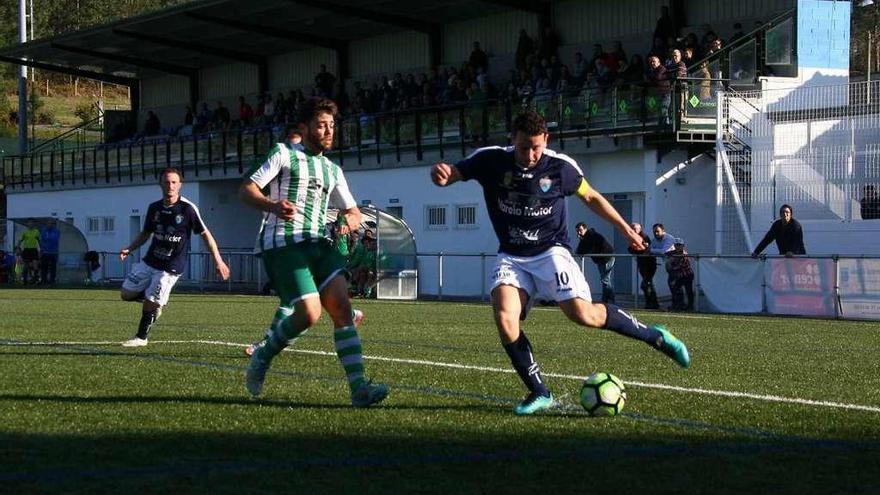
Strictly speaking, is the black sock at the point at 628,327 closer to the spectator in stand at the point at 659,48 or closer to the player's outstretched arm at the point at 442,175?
the player's outstretched arm at the point at 442,175

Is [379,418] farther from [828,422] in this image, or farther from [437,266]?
[437,266]

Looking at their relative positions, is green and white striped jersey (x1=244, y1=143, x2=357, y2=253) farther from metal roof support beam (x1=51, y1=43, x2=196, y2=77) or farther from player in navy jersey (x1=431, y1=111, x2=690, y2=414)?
metal roof support beam (x1=51, y1=43, x2=196, y2=77)

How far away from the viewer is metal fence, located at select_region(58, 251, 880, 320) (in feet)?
75.5

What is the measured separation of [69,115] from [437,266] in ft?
259

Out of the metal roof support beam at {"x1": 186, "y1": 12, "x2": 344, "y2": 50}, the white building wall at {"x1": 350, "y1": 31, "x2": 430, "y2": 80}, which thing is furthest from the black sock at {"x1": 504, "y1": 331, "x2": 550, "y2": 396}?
the metal roof support beam at {"x1": 186, "y1": 12, "x2": 344, "y2": 50}

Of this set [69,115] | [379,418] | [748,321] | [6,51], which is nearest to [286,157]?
[379,418]

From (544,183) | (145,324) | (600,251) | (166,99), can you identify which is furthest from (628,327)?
(166,99)

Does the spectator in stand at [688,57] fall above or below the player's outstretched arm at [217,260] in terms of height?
above

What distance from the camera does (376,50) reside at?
48.1 m

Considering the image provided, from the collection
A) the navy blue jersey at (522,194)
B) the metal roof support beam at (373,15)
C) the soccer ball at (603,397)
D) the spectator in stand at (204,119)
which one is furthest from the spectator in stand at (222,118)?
the soccer ball at (603,397)

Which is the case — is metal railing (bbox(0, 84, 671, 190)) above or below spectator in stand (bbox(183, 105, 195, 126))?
below

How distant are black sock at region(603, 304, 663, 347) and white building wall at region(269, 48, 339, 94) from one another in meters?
41.3

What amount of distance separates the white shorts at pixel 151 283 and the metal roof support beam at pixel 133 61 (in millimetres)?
40217

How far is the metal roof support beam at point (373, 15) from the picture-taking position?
42.3 metres
